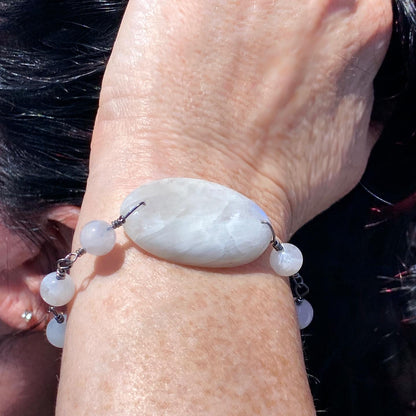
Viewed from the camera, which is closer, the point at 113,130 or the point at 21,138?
the point at 113,130

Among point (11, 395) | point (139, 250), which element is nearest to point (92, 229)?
point (139, 250)

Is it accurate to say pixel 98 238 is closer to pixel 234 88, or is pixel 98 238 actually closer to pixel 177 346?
pixel 177 346

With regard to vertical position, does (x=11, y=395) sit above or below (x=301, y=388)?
below

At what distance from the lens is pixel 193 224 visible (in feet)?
2.69

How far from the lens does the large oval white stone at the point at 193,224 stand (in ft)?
2.67

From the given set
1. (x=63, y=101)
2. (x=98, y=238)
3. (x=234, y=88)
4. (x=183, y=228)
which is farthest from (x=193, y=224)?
(x=63, y=101)

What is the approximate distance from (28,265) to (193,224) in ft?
1.50

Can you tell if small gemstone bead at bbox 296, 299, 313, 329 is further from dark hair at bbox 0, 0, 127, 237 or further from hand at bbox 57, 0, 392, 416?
dark hair at bbox 0, 0, 127, 237

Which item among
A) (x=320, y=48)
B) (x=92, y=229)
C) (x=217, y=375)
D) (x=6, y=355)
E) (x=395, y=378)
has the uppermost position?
(x=320, y=48)

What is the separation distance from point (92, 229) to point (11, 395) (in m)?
0.60

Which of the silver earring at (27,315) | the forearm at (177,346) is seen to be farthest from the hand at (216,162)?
the silver earring at (27,315)

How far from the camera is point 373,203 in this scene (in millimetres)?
1300

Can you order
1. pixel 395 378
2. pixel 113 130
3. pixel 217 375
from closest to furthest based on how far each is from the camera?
pixel 217 375 → pixel 113 130 → pixel 395 378

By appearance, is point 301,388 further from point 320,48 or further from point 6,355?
point 6,355
